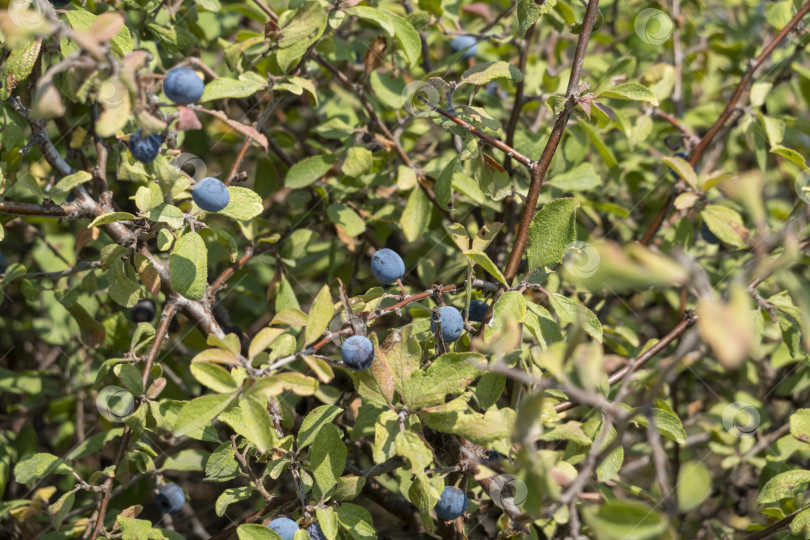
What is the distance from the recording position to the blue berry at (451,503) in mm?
1312

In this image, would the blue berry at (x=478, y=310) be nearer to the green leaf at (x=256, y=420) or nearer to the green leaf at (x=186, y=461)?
Answer: the green leaf at (x=256, y=420)

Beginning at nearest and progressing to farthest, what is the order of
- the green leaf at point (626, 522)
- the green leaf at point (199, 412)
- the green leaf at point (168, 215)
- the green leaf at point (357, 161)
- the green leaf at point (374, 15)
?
the green leaf at point (626, 522) → the green leaf at point (199, 412) → the green leaf at point (168, 215) → the green leaf at point (374, 15) → the green leaf at point (357, 161)

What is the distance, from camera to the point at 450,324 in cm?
128

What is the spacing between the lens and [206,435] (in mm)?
1423

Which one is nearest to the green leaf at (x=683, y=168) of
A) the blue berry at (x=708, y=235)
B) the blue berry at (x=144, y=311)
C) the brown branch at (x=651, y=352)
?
the blue berry at (x=708, y=235)

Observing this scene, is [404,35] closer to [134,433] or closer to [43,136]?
[43,136]

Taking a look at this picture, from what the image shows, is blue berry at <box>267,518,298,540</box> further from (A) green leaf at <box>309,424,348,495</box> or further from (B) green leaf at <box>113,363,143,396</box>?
(B) green leaf at <box>113,363,143,396</box>

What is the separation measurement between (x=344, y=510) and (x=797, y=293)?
2.77 feet

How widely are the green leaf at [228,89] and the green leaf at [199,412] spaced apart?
687 mm

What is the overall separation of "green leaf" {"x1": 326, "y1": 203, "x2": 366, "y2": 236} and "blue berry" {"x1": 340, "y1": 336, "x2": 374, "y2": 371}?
1.98 ft

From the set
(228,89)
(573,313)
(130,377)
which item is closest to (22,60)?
(228,89)

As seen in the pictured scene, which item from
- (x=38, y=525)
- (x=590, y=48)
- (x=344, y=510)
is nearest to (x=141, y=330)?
(x=344, y=510)

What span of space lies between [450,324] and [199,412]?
1.50 feet

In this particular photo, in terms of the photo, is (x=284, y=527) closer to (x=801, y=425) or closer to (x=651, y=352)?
(x=651, y=352)
